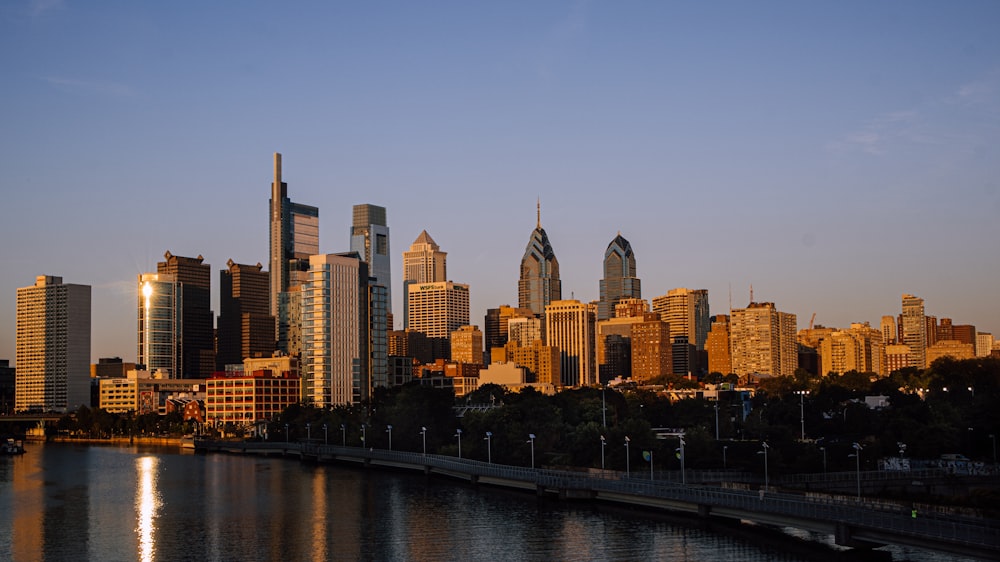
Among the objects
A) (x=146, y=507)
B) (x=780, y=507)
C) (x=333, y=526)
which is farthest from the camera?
(x=146, y=507)

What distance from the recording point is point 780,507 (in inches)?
3268

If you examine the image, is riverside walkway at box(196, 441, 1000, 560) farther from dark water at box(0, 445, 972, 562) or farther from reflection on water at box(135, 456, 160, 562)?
reflection on water at box(135, 456, 160, 562)

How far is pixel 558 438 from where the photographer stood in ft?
471

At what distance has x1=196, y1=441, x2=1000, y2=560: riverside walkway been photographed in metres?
69.6

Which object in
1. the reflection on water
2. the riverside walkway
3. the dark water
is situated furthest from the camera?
the reflection on water

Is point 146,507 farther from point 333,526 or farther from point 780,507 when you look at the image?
point 780,507

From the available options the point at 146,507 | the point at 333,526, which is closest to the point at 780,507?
the point at 333,526

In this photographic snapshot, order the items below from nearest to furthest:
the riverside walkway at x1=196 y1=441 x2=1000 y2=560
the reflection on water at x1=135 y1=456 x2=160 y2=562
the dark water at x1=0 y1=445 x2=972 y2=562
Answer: the riverside walkway at x1=196 y1=441 x2=1000 y2=560 < the dark water at x1=0 y1=445 x2=972 y2=562 < the reflection on water at x1=135 y1=456 x2=160 y2=562

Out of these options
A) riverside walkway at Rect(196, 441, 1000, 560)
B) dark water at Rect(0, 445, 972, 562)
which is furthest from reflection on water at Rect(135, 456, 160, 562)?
riverside walkway at Rect(196, 441, 1000, 560)

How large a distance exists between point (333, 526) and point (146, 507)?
2724 cm

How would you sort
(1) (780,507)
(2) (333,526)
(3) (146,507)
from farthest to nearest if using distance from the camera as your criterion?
(3) (146,507) → (2) (333,526) → (1) (780,507)

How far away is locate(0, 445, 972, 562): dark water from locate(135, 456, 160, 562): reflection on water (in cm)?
14

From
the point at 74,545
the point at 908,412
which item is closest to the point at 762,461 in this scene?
the point at 908,412

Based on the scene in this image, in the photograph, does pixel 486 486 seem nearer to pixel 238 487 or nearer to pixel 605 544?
pixel 238 487
